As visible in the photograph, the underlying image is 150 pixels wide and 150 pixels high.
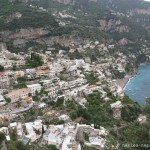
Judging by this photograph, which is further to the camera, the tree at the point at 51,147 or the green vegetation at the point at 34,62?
the green vegetation at the point at 34,62

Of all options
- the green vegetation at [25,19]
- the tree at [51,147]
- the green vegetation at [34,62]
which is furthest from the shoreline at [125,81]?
the tree at [51,147]

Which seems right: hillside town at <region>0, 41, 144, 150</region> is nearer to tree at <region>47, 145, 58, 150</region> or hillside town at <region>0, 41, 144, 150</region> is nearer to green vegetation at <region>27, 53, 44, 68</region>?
green vegetation at <region>27, 53, 44, 68</region>

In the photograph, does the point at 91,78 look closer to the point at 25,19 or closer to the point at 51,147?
the point at 51,147

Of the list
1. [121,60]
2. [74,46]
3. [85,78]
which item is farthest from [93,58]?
[85,78]

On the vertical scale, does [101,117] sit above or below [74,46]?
above

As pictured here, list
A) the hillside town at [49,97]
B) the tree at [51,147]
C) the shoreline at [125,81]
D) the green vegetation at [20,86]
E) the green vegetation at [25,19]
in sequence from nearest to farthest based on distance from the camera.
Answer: the tree at [51,147] < the hillside town at [49,97] < the green vegetation at [20,86] < the shoreline at [125,81] < the green vegetation at [25,19]

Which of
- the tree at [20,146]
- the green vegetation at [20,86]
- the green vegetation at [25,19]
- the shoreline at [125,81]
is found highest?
the tree at [20,146]

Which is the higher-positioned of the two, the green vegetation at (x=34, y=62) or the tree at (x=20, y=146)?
the tree at (x=20, y=146)

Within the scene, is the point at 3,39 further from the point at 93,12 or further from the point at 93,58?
the point at 93,12

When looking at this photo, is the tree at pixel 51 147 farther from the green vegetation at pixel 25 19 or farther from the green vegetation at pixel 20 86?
the green vegetation at pixel 25 19

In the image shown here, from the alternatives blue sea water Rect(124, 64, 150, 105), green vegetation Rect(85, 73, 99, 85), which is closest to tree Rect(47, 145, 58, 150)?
green vegetation Rect(85, 73, 99, 85)
